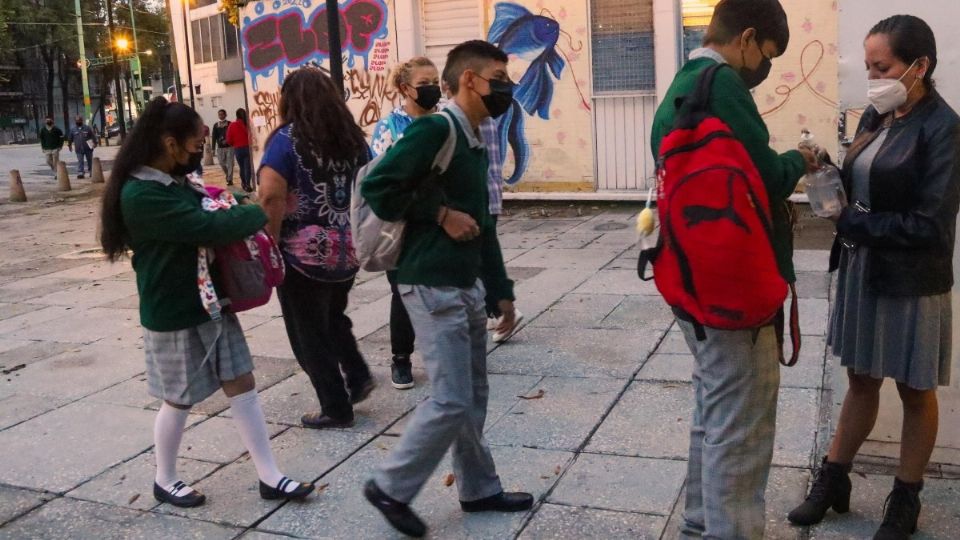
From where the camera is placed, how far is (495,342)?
6.15m

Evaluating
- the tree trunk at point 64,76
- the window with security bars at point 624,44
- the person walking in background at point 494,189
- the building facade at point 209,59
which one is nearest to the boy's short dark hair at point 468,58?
the person walking in background at point 494,189

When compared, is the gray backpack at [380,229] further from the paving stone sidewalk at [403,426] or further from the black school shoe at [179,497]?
the black school shoe at [179,497]

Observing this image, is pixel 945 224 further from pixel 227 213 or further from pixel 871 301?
pixel 227 213

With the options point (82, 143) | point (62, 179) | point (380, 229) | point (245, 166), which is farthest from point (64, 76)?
point (380, 229)

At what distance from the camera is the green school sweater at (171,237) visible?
3.60m

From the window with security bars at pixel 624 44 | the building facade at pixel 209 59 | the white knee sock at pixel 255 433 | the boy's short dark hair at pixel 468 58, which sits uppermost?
the building facade at pixel 209 59

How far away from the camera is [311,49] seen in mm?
14367

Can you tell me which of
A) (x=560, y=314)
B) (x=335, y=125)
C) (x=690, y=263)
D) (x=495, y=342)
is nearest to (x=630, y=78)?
(x=560, y=314)

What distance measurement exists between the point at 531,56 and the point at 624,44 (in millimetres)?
1244

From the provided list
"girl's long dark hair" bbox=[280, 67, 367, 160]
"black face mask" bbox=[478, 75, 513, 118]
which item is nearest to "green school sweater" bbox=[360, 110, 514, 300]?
"black face mask" bbox=[478, 75, 513, 118]

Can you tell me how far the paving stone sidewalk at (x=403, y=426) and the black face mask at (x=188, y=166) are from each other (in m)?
1.41

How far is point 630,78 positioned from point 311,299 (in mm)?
8369

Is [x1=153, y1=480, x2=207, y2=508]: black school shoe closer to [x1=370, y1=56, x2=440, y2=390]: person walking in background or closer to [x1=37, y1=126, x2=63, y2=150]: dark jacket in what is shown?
[x1=370, y1=56, x2=440, y2=390]: person walking in background

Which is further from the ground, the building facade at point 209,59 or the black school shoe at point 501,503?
the building facade at point 209,59
